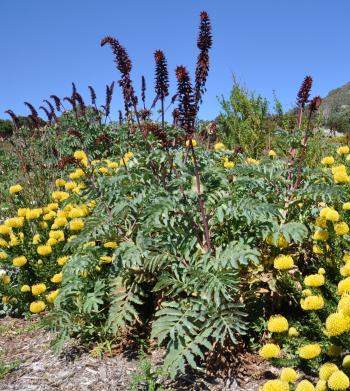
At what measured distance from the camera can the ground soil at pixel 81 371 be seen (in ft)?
9.24

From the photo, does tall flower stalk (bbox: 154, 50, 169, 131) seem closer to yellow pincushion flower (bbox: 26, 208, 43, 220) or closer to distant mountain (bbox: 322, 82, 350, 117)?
yellow pincushion flower (bbox: 26, 208, 43, 220)

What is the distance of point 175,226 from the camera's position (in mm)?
3035

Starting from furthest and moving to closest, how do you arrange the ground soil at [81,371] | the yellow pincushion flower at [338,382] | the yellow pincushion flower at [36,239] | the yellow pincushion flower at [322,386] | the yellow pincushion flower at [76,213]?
the yellow pincushion flower at [36,239]
the yellow pincushion flower at [76,213]
the ground soil at [81,371]
the yellow pincushion flower at [322,386]
the yellow pincushion flower at [338,382]

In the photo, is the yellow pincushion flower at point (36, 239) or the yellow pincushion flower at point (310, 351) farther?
the yellow pincushion flower at point (36, 239)

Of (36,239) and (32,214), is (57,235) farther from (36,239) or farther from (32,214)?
(32,214)

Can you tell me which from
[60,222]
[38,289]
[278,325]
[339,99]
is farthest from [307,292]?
[339,99]

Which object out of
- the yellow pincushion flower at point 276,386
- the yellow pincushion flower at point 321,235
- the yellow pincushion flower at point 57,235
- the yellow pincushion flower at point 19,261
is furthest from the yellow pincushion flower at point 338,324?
the yellow pincushion flower at point 19,261

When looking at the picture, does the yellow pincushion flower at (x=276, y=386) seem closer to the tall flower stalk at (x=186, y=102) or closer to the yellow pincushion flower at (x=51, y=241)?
the tall flower stalk at (x=186, y=102)

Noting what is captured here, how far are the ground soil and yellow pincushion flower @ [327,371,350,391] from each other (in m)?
0.84

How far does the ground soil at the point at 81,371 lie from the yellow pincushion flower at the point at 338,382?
2.74ft

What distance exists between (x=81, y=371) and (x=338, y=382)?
192 cm

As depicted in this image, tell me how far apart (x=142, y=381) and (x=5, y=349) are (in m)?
1.52

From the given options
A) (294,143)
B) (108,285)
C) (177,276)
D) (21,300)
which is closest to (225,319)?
(177,276)

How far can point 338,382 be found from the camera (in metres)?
1.99
